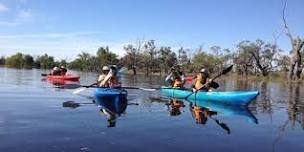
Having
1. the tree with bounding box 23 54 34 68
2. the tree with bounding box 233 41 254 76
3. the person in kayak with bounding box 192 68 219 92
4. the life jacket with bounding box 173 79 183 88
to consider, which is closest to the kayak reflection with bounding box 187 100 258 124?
the person in kayak with bounding box 192 68 219 92

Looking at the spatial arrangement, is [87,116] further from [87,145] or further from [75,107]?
[87,145]

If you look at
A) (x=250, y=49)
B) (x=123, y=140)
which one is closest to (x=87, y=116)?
(x=123, y=140)

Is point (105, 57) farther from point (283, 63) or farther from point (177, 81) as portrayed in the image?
point (177, 81)

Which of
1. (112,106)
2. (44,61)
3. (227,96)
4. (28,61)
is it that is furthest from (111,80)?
(28,61)

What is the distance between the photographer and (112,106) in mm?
17484

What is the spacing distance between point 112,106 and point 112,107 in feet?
1.03

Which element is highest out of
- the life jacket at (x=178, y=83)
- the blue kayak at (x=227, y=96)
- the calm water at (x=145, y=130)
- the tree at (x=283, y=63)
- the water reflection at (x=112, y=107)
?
the tree at (x=283, y=63)

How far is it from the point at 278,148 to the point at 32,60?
129 m

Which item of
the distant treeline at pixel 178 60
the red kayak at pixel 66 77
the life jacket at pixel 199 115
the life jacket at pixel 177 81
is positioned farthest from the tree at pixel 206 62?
the life jacket at pixel 199 115

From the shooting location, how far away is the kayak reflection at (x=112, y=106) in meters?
14.3

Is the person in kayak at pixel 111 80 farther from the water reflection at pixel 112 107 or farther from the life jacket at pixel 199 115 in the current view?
the life jacket at pixel 199 115

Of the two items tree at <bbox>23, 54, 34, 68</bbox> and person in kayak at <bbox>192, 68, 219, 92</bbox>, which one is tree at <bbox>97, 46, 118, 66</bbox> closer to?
tree at <bbox>23, 54, 34, 68</bbox>

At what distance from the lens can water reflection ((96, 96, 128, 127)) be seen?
46.4 ft

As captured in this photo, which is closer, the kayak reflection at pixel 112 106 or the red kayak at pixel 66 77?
the kayak reflection at pixel 112 106
